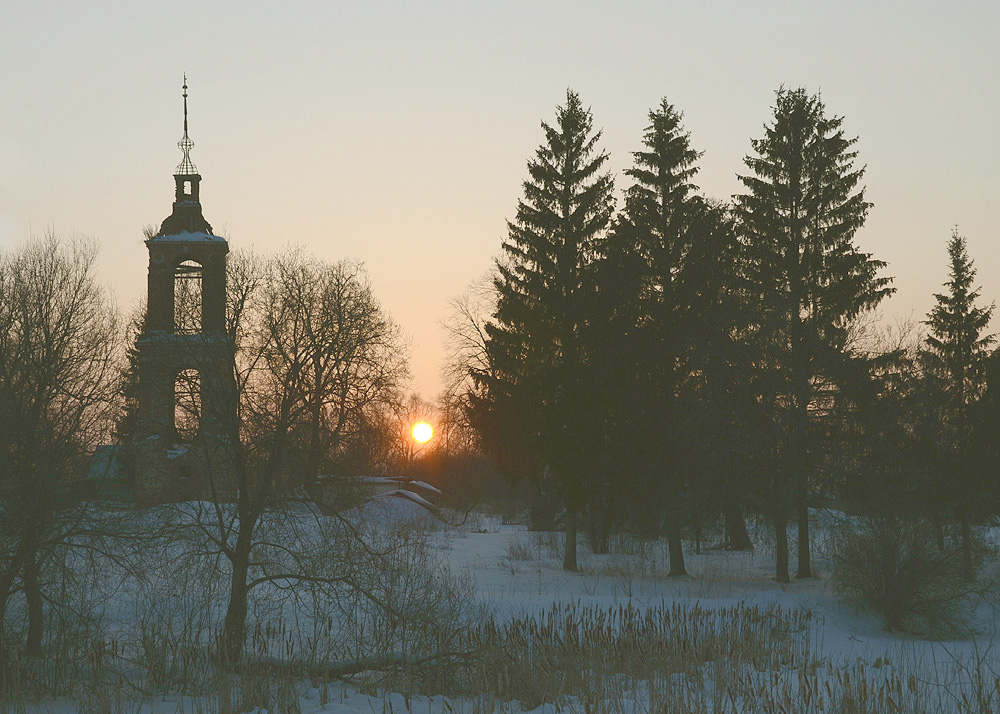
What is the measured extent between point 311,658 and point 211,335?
734 centimetres

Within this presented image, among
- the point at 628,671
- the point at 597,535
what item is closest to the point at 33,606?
the point at 628,671

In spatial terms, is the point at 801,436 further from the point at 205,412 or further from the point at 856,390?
the point at 205,412

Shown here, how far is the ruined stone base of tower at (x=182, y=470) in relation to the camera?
1584cm

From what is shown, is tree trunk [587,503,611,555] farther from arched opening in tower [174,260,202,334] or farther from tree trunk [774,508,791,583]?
arched opening in tower [174,260,202,334]

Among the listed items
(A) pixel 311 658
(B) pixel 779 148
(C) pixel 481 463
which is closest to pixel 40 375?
(A) pixel 311 658

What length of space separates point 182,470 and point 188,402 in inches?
51.4

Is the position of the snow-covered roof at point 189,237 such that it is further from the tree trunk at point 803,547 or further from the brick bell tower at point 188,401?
the tree trunk at point 803,547

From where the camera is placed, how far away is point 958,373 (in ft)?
94.6

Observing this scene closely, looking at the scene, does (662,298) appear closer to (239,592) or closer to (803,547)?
(803,547)

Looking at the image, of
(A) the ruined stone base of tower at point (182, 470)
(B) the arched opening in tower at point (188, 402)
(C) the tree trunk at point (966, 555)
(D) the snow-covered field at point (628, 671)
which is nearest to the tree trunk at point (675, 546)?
(D) the snow-covered field at point (628, 671)

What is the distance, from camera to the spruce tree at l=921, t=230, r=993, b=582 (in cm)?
2605

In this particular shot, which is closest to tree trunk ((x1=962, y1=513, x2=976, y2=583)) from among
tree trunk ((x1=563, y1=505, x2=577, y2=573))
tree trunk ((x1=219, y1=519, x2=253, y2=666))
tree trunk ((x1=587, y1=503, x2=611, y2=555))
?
tree trunk ((x1=563, y1=505, x2=577, y2=573))

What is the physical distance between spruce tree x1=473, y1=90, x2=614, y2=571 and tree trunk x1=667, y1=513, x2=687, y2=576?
2.58 m

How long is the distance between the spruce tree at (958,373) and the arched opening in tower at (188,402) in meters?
16.6
